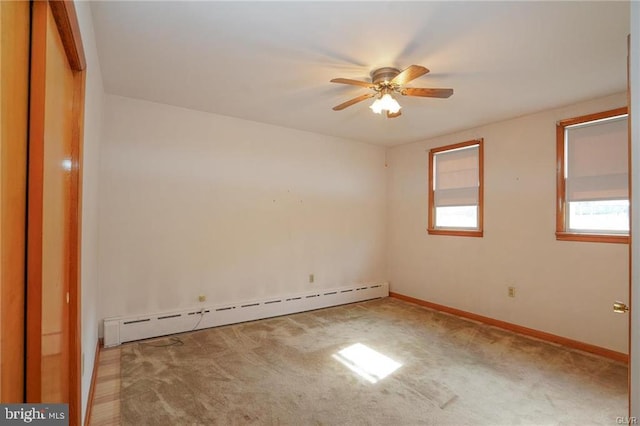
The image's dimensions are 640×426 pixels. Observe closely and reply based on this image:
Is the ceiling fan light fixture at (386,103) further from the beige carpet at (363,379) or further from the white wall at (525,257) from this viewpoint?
the beige carpet at (363,379)

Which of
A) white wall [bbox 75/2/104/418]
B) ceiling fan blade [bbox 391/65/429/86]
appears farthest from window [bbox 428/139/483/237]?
white wall [bbox 75/2/104/418]

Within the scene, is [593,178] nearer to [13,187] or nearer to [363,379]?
[363,379]

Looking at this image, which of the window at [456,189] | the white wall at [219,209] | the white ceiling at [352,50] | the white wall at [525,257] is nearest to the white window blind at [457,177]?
the window at [456,189]

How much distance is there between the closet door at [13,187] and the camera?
742 mm

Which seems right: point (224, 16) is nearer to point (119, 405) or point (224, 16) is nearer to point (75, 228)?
point (75, 228)

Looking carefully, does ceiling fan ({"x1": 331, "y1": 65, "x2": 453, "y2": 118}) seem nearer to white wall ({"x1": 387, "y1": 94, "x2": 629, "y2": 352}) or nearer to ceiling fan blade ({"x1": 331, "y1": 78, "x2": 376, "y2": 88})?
ceiling fan blade ({"x1": 331, "y1": 78, "x2": 376, "y2": 88})

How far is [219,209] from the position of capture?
3771mm

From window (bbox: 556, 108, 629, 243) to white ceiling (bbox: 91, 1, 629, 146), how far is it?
1.05 feet

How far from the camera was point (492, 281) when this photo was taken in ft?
12.9

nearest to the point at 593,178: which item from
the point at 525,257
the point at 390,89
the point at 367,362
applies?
the point at 525,257

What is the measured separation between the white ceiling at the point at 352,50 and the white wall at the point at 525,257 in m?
0.47

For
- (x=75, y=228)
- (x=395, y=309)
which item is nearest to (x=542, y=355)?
(x=395, y=309)

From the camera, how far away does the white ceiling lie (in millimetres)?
1858

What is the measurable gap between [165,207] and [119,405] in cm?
190
